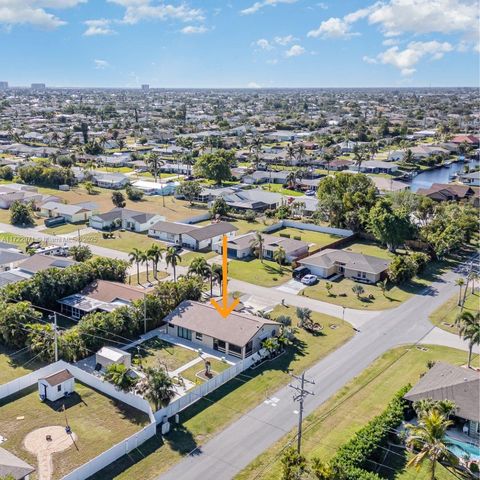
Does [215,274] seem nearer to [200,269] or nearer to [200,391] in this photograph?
[200,269]

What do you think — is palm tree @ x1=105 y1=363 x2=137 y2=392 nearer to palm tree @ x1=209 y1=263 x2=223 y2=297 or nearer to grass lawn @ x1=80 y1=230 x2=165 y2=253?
palm tree @ x1=209 y1=263 x2=223 y2=297

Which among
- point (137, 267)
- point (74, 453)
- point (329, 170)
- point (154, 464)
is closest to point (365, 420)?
point (154, 464)

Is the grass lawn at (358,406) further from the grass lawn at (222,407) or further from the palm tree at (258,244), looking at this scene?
the palm tree at (258,244)

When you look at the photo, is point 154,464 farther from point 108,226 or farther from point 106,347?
point 108,226

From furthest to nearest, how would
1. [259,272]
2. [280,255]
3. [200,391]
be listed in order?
[280,255] < [259,272] < [200,391]

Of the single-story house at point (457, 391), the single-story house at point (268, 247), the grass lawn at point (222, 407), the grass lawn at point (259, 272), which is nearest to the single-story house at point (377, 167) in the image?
the single-story house at point (268, 247)

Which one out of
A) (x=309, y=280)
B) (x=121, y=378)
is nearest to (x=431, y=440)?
(x=121, y=378)

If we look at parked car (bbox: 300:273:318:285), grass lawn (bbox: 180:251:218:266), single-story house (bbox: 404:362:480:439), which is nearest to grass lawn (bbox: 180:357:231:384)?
single-story house (bbox: 404:362:480:439)

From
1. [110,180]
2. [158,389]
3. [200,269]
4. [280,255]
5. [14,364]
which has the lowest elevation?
[14,364]
